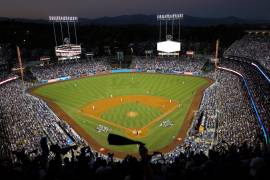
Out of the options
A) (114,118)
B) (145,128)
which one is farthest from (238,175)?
(114,118)

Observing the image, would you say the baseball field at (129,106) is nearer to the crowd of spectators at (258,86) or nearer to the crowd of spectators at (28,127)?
the crowd of spectators at (28,127)

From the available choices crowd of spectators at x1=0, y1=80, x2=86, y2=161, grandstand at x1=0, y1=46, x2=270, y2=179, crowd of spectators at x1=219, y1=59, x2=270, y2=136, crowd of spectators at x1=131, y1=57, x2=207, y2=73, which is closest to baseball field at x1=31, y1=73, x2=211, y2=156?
grandstand at x1=0, y1=46, x2=270, y2=179

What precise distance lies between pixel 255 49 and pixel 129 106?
2890 centimetres

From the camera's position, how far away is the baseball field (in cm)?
2786

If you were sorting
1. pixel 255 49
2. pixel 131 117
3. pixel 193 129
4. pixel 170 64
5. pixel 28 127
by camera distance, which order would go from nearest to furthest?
pixel 28 127 < pixel 193 129 < pixel 131 117 < pixel 255 49 < pixel 170 64

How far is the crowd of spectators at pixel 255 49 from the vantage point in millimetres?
43544

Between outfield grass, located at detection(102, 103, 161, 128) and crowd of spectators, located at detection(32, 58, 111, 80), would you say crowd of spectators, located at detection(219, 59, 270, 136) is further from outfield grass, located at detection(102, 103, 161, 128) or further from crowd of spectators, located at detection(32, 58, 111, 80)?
crowd of spectators, located at detection(32, 58, 111, 80)

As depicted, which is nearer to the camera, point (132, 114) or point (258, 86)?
point (258, 86)

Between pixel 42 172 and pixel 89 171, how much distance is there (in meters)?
1.16

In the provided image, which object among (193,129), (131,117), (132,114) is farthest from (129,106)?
(193,129)

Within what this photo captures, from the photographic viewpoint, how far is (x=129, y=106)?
37.4 metres

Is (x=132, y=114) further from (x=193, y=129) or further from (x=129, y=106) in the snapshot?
(x=193, y=129)

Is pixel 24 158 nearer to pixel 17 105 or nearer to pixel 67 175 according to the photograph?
pixel 67 175

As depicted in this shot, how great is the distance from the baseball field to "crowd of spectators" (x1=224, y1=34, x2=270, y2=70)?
30.9 ft
